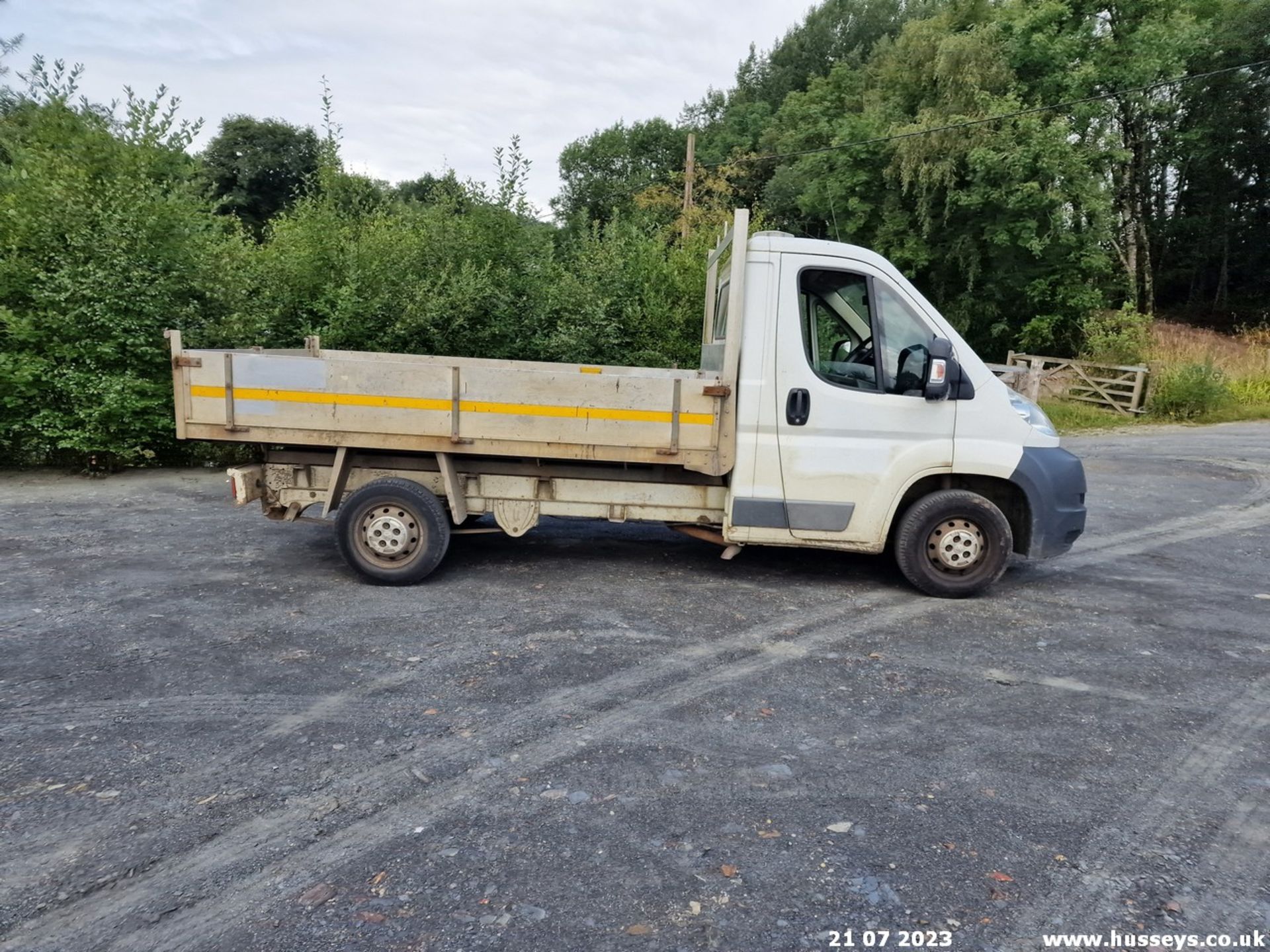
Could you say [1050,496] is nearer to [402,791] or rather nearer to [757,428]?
[757,428]

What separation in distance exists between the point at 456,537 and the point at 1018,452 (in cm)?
459

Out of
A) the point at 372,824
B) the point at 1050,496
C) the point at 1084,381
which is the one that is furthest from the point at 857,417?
the point at 1084,381

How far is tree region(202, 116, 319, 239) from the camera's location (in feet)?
150

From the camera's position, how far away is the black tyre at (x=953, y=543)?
6.10 m

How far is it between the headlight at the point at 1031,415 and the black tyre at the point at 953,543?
64 cm

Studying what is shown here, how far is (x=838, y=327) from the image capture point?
6188 mm

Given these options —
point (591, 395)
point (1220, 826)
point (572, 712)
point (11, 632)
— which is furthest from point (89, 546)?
point (1220, 826)

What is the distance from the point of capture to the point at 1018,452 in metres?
6.02

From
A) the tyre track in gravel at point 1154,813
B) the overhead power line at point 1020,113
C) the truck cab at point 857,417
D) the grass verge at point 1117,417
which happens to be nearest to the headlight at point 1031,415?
the truck cab at point 857,417

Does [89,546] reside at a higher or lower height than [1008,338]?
lower

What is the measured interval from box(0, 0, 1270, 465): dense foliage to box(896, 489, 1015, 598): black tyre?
285 inches

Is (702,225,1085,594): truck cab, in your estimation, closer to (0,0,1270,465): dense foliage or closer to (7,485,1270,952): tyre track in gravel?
(7,485,1270,952): tyre track in gravel

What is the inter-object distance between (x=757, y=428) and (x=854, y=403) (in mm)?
693

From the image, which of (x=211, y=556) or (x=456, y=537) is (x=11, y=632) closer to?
(x=211, y=556)
